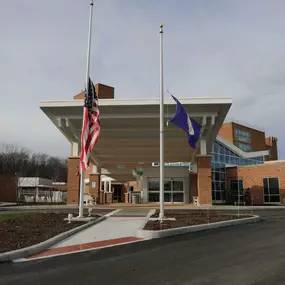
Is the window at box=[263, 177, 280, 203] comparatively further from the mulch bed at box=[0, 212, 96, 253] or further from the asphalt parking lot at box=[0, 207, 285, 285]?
the asphalt parking lot at box=[0, 207, 285, 285]

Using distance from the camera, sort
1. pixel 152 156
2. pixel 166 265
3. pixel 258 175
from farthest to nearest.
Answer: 1. pixel 152 156
2. pixel 258 175
3. pixel 166 265

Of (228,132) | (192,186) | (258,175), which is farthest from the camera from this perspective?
(228,132)

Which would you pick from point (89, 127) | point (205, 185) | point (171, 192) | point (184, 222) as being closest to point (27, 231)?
point (89, 127)

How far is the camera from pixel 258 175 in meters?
39.0

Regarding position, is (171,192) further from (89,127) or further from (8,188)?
(8,188)

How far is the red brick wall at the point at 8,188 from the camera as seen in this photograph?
154 ft

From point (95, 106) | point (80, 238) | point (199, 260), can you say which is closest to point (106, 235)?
point (80, 238)

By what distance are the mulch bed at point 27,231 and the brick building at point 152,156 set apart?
498 inches

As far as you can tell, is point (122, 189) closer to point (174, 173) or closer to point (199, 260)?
point (174, 173)

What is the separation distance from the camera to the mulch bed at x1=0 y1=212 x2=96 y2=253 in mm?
9609

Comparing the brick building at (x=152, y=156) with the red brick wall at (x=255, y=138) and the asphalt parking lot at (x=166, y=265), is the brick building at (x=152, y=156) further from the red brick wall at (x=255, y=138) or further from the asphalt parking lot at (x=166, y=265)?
the red brick wall at (x=255, y=138)

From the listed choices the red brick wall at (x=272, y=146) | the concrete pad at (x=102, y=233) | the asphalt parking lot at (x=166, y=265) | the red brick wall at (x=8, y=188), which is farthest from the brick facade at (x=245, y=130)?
the asphalt parking lot at (x=166, y=265)

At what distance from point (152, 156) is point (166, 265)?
3337cm

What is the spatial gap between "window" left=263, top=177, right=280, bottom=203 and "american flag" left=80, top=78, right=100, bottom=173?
2741 centimetres
